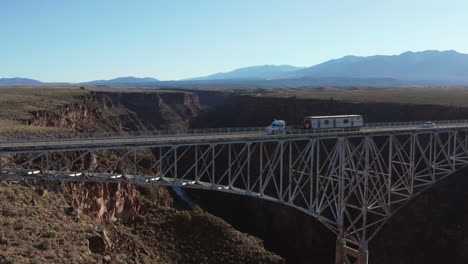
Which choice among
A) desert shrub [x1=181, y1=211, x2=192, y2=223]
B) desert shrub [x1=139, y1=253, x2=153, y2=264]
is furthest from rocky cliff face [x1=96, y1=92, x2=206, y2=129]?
desert shrub [x1=139, y1=253, x2=153, y2=264]

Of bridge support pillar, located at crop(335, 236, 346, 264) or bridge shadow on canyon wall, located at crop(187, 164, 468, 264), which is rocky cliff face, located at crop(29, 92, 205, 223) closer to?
bridge shadow on canyon wall, located at crop(187, 164, 468, 264)

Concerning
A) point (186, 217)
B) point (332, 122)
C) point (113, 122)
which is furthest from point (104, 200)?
point (113, 122)

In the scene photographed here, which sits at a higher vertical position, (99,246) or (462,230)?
(99,246)

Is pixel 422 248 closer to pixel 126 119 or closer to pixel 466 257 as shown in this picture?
pixel 466 257

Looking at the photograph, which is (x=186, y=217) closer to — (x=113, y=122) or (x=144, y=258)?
(x=144, y=258)

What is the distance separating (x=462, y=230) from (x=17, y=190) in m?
39.8

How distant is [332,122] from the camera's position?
3647 centimetres

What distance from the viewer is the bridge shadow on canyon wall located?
41.1m

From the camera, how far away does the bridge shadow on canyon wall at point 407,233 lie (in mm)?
41125

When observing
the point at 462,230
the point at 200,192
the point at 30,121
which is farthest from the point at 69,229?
the point at 200,192

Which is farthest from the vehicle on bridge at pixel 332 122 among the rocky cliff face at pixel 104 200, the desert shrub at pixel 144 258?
the desert shrub at pixel 144 258

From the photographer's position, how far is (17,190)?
2475 centimetres

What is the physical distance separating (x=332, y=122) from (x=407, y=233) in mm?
17504

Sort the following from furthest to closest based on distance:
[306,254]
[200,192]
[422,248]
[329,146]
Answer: [200,192], [329,146], [306,254], [422,248]
